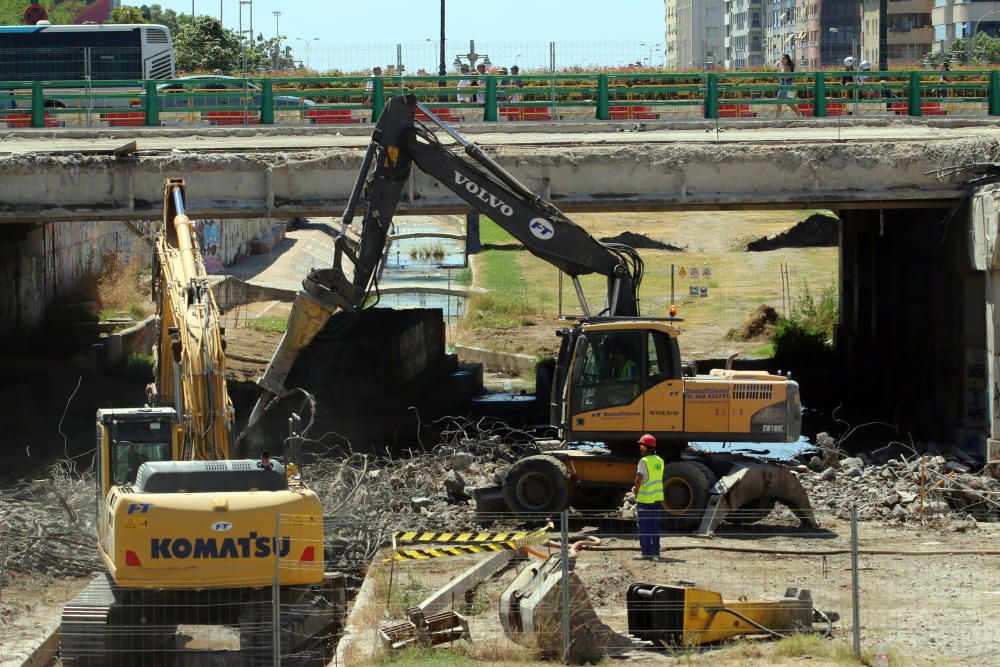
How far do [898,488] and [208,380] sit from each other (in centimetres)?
1096

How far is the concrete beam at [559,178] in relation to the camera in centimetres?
2581

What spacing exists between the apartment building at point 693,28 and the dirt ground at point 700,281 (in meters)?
95.1

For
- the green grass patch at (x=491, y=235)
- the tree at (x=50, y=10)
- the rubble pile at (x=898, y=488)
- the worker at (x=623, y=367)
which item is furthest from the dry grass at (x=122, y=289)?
the tree at (x=50, y=10)

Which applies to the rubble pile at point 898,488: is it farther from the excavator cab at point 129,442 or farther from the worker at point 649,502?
the excavator cab at point 129,442

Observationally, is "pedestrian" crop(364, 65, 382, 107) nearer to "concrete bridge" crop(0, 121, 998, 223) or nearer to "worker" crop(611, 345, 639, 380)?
"concrete bridge" crop(0, 121, 998, 223)

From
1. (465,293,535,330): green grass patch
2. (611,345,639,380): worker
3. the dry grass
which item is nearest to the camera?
(611,345,639,380): worker

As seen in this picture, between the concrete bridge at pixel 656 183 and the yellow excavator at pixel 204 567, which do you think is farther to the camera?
the concrete bridge at pixel 656 183

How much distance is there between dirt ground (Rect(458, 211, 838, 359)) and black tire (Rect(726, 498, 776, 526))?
2160cm

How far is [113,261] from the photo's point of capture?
48719mm

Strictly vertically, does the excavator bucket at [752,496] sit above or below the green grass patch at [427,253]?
below

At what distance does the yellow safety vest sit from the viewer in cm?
1716

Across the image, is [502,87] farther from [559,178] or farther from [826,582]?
[826,582]

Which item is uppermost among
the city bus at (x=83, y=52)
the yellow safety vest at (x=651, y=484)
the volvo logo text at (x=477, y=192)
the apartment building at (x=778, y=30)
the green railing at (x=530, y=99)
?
the apartment building at (x=778, y=30)

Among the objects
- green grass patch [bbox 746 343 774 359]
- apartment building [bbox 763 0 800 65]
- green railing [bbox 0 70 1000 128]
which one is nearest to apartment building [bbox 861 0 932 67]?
apartment building [bbox 763 0 800 65]
